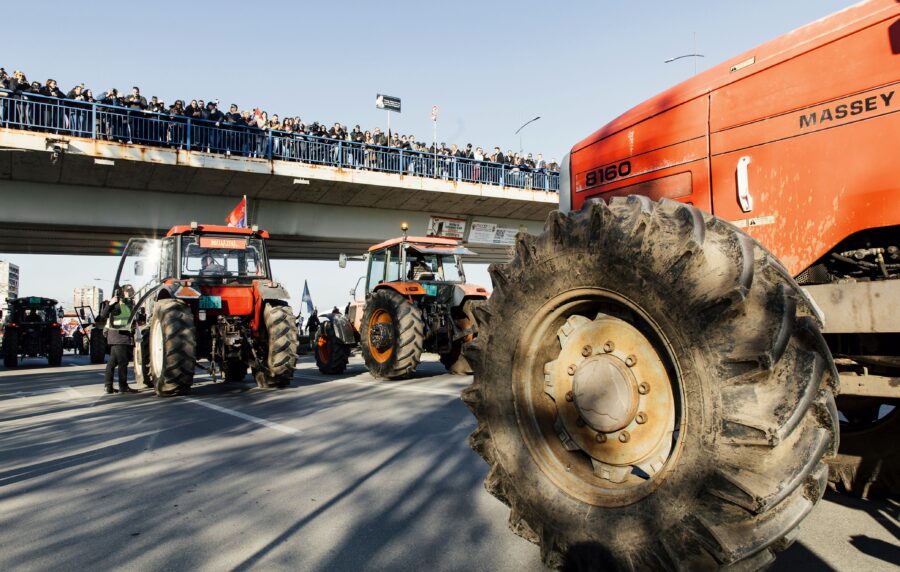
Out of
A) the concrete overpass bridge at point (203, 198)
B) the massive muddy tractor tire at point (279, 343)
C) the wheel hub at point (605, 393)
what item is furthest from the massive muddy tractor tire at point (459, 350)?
the concrete overpass bridge at point (203, 198)

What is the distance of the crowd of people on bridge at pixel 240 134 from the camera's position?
53.7 ft

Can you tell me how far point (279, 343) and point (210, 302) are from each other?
1.33 m

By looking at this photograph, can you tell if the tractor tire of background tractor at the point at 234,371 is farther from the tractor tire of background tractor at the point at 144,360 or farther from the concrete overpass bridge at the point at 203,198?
the concrete overpass bridge at the point at 203,198

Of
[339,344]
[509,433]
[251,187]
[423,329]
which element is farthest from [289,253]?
[509,433]

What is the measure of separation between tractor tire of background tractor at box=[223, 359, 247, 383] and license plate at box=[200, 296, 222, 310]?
1639mm

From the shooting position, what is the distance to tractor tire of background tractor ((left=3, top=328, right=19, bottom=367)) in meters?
19.9

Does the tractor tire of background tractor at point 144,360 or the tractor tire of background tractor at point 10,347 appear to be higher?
the tractor tire of background tractor at point 144,360

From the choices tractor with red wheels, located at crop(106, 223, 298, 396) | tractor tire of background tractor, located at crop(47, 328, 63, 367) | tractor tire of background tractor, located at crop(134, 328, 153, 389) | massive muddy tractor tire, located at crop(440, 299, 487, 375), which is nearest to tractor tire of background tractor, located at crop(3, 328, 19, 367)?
tractor tire of background tractor, located at crop(47, 328, 63, 367)

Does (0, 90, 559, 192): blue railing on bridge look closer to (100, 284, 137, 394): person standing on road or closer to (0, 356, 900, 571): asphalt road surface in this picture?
(100, 284, 137, 394): person standing on road

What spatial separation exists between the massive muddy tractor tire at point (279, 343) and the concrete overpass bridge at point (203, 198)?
974 centimetres

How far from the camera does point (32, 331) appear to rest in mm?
21062

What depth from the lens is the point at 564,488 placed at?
8.97ft

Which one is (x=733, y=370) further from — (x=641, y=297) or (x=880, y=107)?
(x=880, y=107)

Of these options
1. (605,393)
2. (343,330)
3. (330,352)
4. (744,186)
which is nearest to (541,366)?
(605,393)
